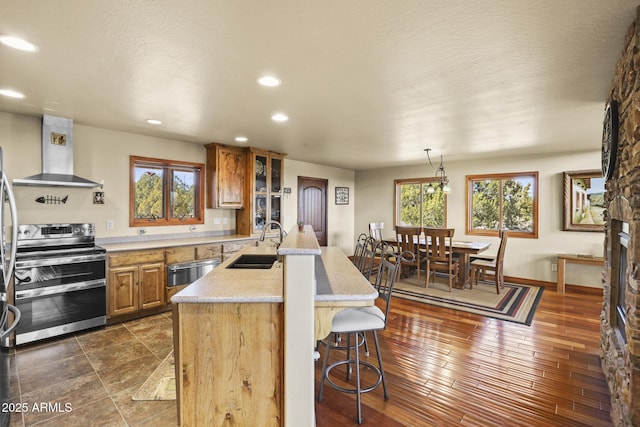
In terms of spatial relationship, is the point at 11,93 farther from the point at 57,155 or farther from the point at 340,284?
the point at 340,284

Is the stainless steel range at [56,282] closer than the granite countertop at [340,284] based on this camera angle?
No

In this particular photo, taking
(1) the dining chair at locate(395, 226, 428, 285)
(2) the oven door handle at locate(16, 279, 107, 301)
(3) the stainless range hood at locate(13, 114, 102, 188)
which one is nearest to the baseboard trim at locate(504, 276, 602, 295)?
(1) the dining chair at locate(395, 226, 428, 285)

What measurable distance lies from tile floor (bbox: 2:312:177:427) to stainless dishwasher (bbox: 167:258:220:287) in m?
0.62

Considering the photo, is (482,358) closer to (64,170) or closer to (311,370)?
(311,370)

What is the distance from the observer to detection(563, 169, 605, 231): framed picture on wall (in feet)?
16.2

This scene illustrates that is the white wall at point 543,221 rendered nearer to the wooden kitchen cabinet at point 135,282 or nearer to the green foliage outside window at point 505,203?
the green foliage outside window at point 505,203

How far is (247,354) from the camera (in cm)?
169

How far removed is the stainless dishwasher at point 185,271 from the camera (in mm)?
3846

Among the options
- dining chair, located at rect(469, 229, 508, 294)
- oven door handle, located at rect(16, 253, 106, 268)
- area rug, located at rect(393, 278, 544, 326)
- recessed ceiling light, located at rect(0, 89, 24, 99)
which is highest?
recessed ceiling light, located at rect(0, 89, 24, 99)

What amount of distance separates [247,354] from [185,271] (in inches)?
104

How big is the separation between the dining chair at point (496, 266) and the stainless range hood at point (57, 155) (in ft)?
17.9

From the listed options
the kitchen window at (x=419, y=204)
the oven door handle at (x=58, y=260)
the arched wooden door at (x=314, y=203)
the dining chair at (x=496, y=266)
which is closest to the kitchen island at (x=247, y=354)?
the oven door handle at (x=58, y=260)

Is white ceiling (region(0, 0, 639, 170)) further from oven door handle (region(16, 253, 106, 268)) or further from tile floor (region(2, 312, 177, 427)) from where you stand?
tile floor (region(2, 312, 177, 427))

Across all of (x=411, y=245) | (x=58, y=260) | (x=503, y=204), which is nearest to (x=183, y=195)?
(x=58, y=260)
